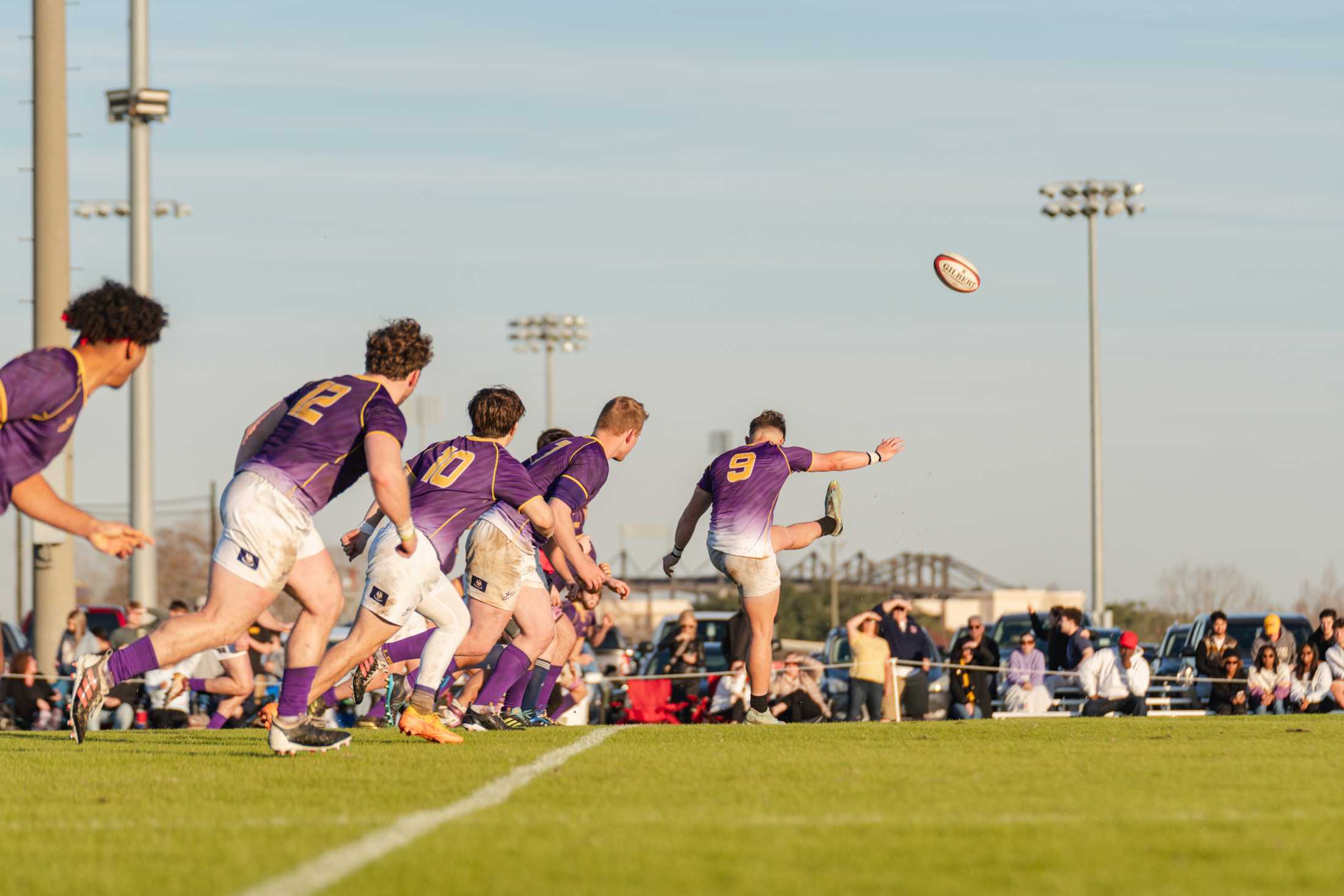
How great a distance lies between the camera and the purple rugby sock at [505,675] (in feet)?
39.9

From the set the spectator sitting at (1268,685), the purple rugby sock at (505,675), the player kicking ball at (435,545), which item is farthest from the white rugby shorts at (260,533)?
the spectator sitting at (1268,685)

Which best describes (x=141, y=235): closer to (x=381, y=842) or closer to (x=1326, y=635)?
(x=1326, y=635)

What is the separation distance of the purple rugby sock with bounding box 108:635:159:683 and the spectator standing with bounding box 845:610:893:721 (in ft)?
40.9

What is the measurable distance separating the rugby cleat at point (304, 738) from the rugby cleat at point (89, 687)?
0.81 meters

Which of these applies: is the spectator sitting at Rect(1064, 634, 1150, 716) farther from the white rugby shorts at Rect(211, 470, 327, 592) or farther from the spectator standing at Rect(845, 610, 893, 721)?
the white rugby shorts at Rect(211, 470, 327, 592)

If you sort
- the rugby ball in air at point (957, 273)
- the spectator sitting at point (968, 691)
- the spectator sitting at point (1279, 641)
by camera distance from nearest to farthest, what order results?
the rugby ball in air at point (957, 273), the spectator sitting at point (1279, 641), the spectator sitting at point (968, 691)

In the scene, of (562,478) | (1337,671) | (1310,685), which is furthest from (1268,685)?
(562,478)

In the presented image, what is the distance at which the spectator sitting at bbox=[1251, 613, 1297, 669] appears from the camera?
68.4ft

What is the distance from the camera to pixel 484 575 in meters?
11.8

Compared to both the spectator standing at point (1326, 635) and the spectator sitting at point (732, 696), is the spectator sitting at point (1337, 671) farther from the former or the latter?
the spectator sitting at point (732, 696)

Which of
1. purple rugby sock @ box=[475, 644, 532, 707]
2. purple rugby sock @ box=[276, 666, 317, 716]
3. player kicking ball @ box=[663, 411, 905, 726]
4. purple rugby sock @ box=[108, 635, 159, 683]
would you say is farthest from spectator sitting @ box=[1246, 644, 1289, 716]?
purple rugby sock @ box=[108, 635, 159, 683]

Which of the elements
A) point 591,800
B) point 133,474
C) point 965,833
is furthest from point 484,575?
point 133,474

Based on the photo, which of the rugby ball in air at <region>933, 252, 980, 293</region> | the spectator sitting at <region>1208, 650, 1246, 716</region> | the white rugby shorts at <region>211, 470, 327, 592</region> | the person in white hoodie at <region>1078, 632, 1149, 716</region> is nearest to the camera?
the white rugby shorts at <region>211, 470, 327, 592</region>

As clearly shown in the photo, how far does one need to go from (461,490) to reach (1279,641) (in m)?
14.4
